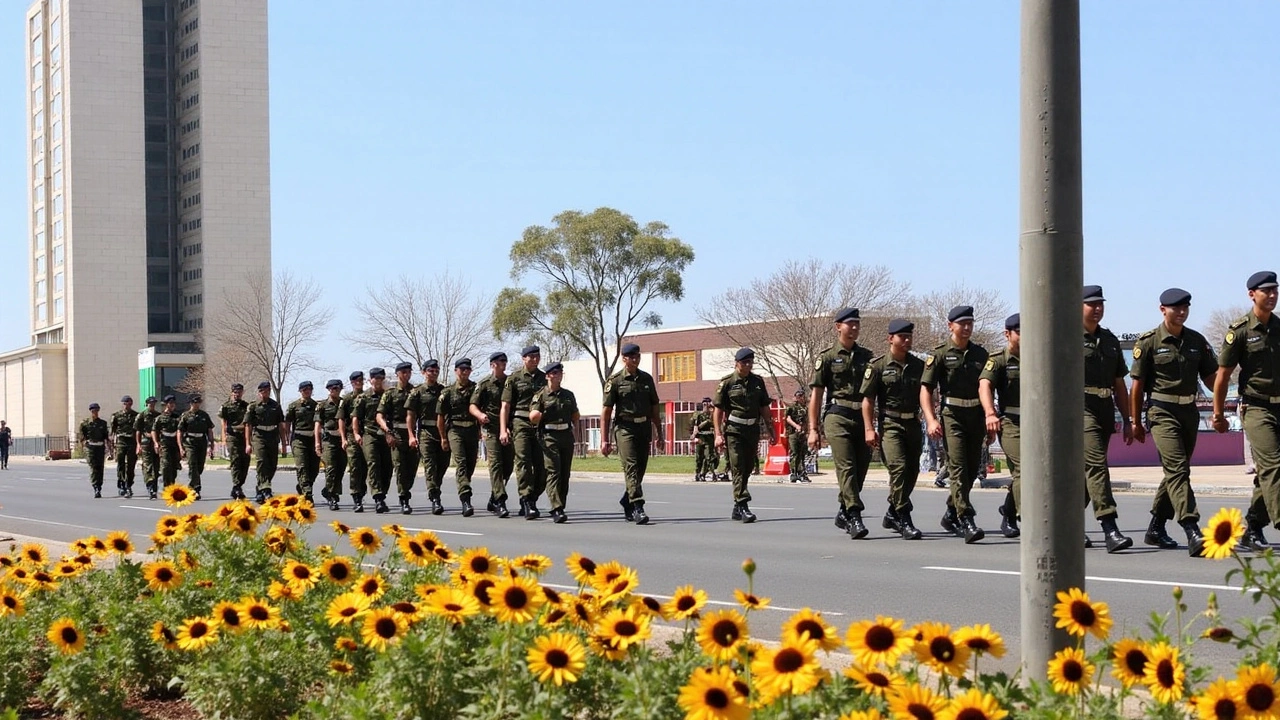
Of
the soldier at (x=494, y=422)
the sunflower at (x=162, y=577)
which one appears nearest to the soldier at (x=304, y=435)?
the soldier at (x=494, y=422)

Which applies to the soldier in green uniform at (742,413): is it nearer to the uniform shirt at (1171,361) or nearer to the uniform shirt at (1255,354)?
the uniform shirt at (1171,361)

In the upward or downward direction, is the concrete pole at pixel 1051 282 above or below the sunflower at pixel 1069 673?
above

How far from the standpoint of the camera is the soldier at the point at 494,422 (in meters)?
19.1

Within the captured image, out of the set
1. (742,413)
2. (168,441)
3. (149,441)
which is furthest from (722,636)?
(149,441)

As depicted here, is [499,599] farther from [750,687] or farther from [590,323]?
[590,323]

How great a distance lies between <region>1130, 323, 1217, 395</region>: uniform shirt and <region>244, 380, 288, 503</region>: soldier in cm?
1493

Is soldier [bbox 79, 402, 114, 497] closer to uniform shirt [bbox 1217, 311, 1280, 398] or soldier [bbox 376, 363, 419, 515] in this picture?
soldier [bbox 376, 363, 419, 515]

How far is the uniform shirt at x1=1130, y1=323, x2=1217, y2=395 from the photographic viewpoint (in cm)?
1153

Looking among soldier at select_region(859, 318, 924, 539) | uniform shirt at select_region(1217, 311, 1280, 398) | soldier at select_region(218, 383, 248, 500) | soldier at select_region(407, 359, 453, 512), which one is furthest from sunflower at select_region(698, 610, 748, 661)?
soldier at select_region(218, 383, 248, 500)

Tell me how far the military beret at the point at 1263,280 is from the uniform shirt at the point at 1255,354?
22 centimetres

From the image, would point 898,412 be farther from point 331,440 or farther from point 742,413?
point 331,440

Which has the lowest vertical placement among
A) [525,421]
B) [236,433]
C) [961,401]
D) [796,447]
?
[796,447]

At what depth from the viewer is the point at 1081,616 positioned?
4.09m

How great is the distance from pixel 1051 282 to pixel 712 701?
6.42ft
